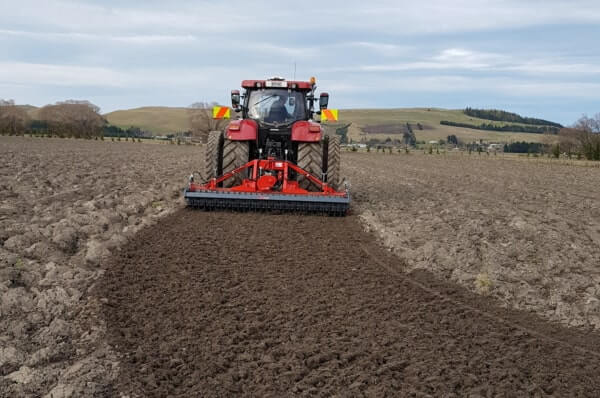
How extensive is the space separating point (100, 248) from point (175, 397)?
3.35 meters

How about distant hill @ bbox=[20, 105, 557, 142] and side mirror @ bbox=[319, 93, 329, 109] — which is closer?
side mirror @ bbox=[319, 93, 329, 109]

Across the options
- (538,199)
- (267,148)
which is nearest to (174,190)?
(267,148)

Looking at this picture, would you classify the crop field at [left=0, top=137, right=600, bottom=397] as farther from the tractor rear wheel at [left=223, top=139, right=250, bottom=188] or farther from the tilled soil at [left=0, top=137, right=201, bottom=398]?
the tractor rear wheel at [left=223, top=139, right=250, bottom=188]

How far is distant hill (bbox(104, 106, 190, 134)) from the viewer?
263 feet

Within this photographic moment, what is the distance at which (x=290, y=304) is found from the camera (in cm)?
479

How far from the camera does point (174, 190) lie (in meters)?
11.8

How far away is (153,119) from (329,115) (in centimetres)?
7994

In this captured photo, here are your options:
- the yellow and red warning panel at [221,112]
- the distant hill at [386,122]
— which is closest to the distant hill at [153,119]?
the distant hill at [386,122]

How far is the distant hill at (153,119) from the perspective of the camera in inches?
3159

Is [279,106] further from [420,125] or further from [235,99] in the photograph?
[420,125]

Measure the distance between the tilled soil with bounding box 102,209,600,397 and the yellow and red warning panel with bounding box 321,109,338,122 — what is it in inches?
154

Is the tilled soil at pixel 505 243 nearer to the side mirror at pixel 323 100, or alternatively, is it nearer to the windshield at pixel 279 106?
the side mirror at pixel 323 100

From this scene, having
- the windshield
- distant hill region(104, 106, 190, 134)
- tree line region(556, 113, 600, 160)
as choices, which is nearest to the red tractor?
the windshield

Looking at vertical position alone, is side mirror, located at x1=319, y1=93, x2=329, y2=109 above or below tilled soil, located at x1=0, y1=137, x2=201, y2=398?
above
